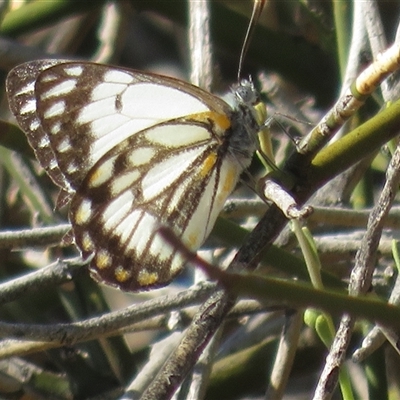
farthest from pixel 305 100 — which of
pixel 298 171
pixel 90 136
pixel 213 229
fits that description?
pixel 298 171

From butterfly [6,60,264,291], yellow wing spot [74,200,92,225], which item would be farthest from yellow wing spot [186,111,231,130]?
yellow wing spot [74,200,92,225]

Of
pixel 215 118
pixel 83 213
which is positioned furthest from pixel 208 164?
pixel 83 213

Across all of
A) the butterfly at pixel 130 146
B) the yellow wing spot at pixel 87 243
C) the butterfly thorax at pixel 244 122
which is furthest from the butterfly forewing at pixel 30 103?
the butterfly thorax at pixel 244 122

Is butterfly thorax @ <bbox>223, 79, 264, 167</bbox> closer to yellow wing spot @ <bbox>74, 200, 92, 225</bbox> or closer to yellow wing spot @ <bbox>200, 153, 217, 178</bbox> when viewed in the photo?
yellow wing spot @ <bbox>200, 153, 217, 178</bbox>

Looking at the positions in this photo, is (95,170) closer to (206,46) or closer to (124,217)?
(124,217)

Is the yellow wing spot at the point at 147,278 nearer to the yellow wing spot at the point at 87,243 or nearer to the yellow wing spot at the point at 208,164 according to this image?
the yellow wing spot at the point at 87,243

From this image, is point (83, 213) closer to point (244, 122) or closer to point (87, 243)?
point (87, 243)

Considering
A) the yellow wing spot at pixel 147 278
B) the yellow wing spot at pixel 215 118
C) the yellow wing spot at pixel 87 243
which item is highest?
the yellow wing spot at pixel 215 118

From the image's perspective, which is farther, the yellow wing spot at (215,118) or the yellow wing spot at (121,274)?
the yellow wing spot at (215,118)
